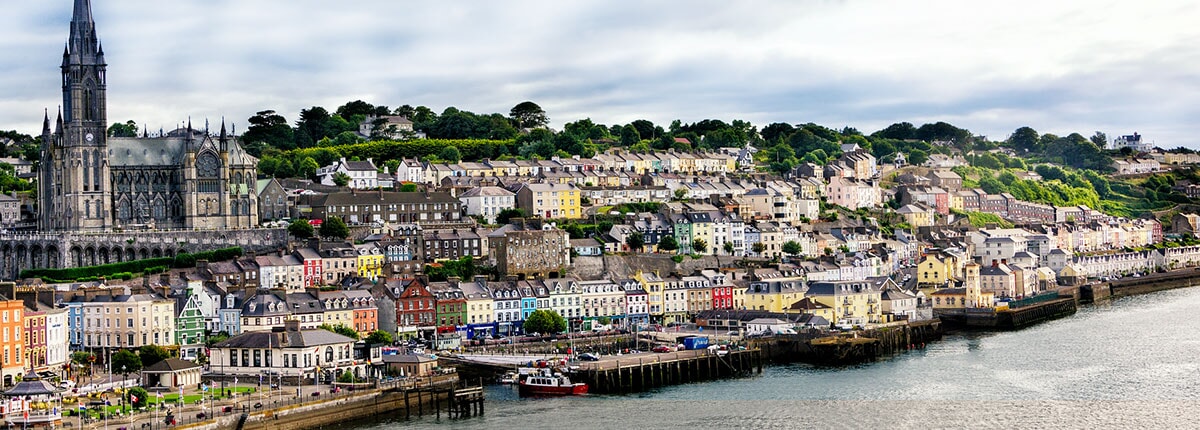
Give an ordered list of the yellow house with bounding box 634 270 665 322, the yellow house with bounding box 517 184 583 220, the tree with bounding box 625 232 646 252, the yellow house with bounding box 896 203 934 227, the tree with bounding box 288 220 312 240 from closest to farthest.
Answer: the yellow house with bounding box 634 270 665 322 < the tree with bounding box 288 220 312 240 < the tree with bounding box 625 232 646 252 < the yellow house with bounding box 517 184 583 220 < the yellow house with bounding box 896 203 934 227

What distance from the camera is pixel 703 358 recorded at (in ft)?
202

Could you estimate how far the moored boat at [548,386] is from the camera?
181ft

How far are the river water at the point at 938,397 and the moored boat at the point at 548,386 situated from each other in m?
0.61

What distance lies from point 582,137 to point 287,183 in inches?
1341

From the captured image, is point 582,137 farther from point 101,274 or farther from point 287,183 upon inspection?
point 101,274

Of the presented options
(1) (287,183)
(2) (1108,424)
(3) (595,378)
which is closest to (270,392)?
(3) (595,378)

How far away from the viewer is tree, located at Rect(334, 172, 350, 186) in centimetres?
9575

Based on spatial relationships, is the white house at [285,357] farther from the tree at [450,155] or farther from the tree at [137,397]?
the tree at [450,155]

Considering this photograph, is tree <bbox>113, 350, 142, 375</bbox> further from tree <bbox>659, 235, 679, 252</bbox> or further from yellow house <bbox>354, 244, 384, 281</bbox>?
tree <bbox>659, 235, 679, 252</bbox>

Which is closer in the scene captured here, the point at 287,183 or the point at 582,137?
the point at 287,183

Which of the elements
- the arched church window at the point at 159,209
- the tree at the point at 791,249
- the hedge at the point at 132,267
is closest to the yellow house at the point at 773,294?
the tree at the point at 791,249

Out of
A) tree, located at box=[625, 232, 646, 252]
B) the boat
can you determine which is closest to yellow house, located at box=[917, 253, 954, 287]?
tree, located at box=[625, 232, 646, 252]

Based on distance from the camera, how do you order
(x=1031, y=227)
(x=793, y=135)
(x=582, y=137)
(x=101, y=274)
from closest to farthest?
(x=101, y=274) → (x=1031, y=227) → (x=582, y=137) → (x=793, y=135)

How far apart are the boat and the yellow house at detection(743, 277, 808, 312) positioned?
21.0 metres
